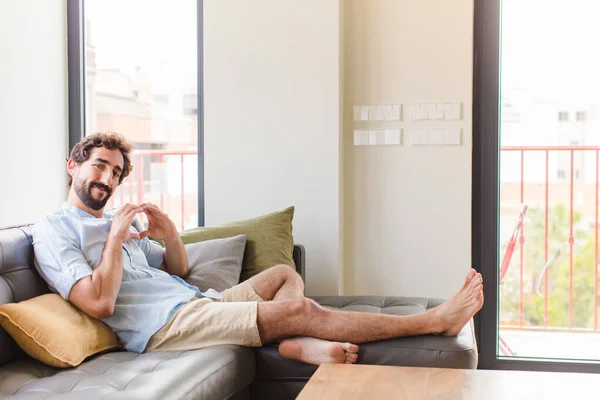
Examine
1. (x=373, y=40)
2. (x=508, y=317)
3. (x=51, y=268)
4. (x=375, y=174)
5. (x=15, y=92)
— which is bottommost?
(x=508, y=317)

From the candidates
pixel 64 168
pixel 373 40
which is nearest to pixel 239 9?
pixel 373 40

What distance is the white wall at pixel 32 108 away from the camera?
367 cm

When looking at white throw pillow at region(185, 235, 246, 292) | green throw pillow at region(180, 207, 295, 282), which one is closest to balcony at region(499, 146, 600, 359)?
green throw pillow at region(180, 207, 295, 282)

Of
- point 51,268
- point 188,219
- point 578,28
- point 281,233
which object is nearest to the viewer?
point 51,268

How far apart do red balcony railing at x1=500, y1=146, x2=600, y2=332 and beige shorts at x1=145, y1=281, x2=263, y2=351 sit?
1.63 meters

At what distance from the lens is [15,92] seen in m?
3.72

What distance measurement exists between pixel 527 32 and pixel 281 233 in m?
1.56

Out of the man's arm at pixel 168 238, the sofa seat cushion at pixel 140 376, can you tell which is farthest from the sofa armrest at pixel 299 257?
the sofa seat cushion at pixel 140 376

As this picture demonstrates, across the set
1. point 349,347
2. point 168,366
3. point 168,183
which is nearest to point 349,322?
point 349,347

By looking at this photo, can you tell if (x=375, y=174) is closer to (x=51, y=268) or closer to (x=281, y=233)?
(x=281, y=233)

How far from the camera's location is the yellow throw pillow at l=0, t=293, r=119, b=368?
225 centimetres

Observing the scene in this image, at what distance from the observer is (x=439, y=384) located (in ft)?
6.87

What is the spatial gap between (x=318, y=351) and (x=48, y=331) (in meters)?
0.89

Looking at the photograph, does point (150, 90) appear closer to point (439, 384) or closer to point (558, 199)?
point (558, 199)
